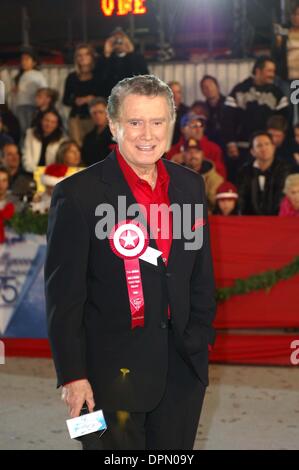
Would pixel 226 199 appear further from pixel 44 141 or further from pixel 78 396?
pixel 78 396

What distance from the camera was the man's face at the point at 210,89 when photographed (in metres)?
10.3

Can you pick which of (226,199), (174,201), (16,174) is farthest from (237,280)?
(174,201)

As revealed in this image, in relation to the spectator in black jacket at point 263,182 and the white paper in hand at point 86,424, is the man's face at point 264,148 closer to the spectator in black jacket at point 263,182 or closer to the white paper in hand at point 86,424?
the spectator in black jacket at point 263,182

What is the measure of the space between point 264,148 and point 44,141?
108 inches

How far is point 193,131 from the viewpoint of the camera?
9.87 m

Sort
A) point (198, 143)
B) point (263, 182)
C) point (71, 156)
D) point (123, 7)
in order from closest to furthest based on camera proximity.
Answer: point (263, 182), point (71, 156), point (198, 143), point (123, 7)

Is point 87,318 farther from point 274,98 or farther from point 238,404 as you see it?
point 274,98

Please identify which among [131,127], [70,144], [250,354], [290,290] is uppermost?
[131,127]

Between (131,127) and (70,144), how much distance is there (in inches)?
249

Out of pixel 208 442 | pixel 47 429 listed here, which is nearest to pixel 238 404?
pixel 208 442

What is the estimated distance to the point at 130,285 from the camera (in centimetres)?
314

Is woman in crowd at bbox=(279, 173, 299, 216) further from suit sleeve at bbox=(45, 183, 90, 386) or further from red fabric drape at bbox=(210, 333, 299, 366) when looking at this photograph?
suit sleeve at bbox=(45, 183, 90, 386)

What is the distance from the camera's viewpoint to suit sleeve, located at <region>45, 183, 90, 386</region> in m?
3.09

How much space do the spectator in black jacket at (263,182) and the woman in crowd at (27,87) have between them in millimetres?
3208
